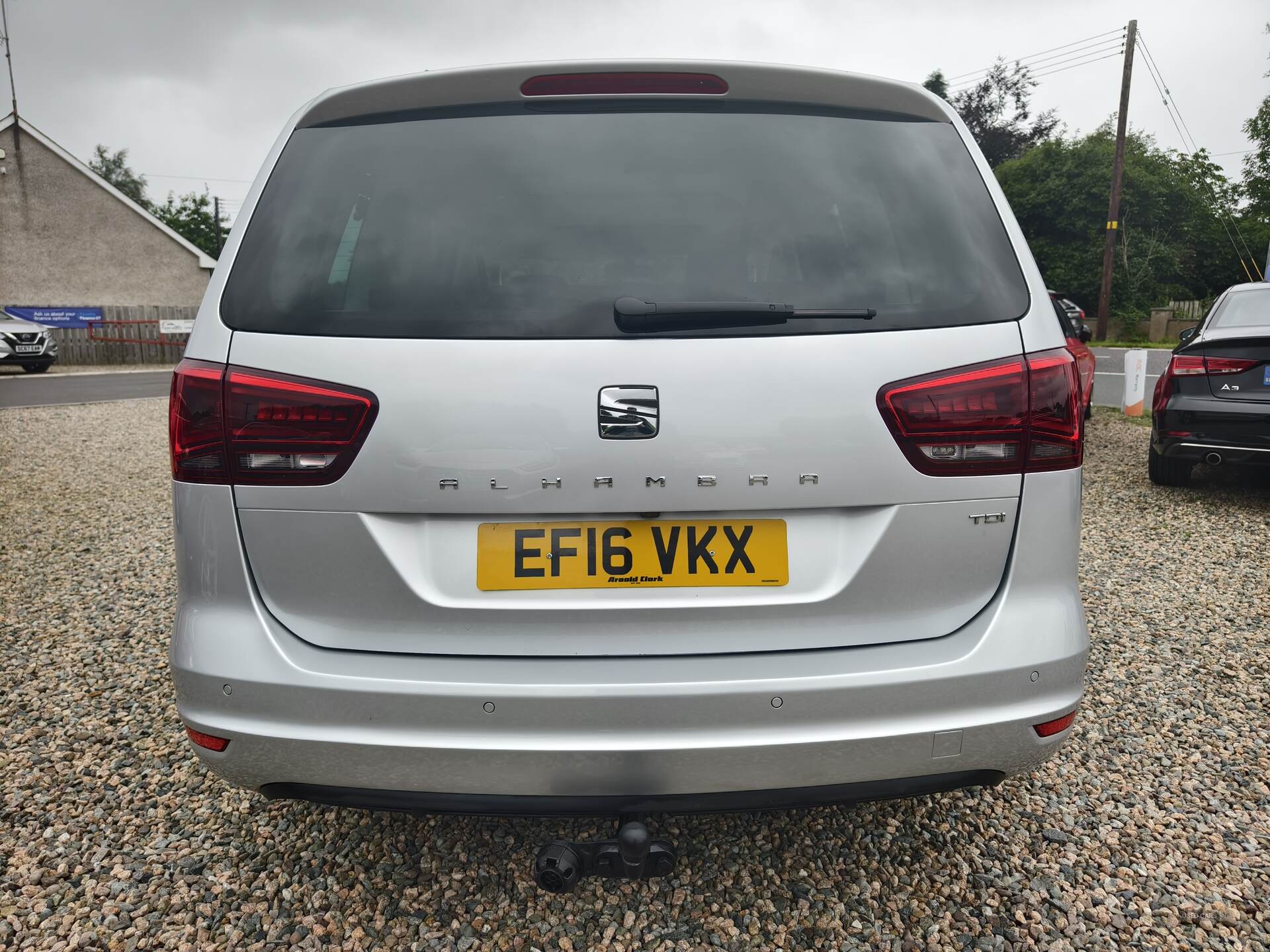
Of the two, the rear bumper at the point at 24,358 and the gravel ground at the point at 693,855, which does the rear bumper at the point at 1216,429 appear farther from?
the rear bumper at the point at 24,358

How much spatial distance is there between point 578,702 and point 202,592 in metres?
0.76

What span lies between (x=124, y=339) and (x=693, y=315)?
30716mm

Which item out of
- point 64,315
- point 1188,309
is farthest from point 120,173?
point 1188,309

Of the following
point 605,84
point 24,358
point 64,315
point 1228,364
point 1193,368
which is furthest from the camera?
point 64,315

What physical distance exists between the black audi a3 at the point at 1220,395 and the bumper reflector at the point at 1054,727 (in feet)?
16.7

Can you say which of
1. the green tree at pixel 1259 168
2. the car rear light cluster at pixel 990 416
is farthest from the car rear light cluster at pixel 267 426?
the green tree at pixel 1259 168

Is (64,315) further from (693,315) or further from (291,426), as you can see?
(693,315)

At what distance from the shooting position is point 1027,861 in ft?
7.43

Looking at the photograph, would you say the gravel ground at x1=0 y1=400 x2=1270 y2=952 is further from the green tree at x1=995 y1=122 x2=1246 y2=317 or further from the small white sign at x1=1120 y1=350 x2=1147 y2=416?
the green tree at x1=995 y1=122 x2=1246 y2=317

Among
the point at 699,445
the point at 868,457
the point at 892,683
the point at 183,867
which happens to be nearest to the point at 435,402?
the point at 699,445

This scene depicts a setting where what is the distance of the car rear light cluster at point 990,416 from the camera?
163 cm

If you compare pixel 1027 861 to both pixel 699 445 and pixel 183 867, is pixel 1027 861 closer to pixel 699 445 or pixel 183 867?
pixel 699 445

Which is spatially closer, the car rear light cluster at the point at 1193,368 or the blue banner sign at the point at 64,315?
the car rear light cluster at the point at 1193,368

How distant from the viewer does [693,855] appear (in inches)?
89.4
